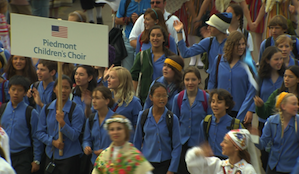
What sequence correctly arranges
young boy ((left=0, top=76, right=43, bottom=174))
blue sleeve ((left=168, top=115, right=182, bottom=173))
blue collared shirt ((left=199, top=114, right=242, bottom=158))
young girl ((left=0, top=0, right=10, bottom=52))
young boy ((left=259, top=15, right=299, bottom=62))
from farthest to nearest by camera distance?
young girl ((left=0, top=0, right=10, bottom=52)) → young boy ((left=259, top=15, right=299, bottom=62)) → young boy ((left=0, top=76, right=43, bottom=174)) → blue collared shirt ((left=199, top=114, right=242, bottom=158)) → blue sleeve ((left=168, top=115, right=182, bottom=173))

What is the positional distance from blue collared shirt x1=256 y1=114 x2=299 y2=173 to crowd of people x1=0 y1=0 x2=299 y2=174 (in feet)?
0.04

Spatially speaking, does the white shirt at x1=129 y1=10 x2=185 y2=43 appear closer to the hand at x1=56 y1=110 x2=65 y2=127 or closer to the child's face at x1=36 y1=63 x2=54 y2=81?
the child's face at x1=36 y1=63 x2=54 y2=81

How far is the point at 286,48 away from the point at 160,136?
103 inches

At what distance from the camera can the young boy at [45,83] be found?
22.8 ft

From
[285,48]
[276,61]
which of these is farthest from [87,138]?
[285,48]

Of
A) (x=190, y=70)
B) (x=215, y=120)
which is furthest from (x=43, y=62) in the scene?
(x=215, y=120)

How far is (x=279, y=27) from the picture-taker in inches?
312

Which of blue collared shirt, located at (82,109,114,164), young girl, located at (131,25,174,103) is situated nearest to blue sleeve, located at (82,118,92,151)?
blue collared shirt, located at (82,109,114,164)

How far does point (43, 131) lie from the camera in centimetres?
620

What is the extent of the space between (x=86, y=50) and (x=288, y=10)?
202 inches

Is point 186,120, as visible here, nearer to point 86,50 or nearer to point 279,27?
point 86,50

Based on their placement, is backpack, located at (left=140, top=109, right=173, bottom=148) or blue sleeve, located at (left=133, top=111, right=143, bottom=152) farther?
blue sleeve, located at (left=133, top=111, right=143, bottom=152)

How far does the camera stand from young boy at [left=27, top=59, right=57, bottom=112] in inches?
273

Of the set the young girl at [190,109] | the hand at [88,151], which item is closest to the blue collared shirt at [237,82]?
the young girl at [190,109]
